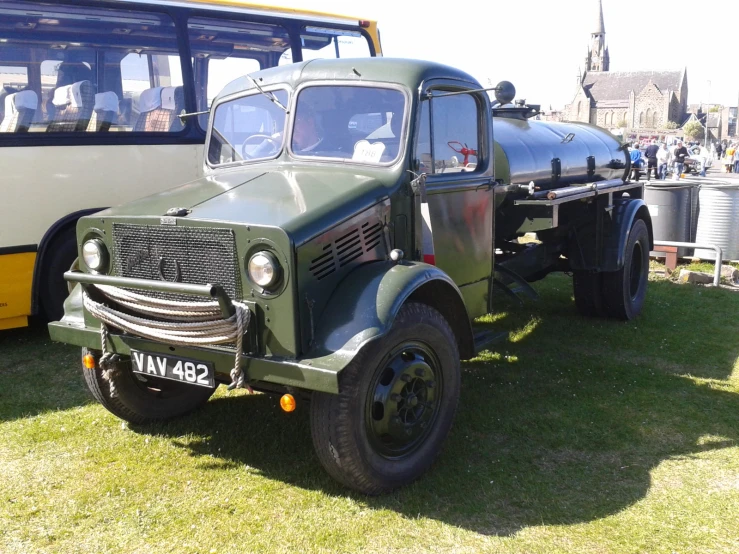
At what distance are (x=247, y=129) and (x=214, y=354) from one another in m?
1.90

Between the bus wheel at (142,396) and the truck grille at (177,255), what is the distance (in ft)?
2.31

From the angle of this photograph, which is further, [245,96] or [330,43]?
[330,43]

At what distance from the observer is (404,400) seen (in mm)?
3795

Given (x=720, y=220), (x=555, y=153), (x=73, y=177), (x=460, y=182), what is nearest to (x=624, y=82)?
(x=720, y=220)

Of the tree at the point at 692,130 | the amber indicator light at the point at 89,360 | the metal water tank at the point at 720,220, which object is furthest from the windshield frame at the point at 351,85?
the tree at the point at 692,130

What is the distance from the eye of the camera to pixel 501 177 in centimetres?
607

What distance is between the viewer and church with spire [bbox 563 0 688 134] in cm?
9619

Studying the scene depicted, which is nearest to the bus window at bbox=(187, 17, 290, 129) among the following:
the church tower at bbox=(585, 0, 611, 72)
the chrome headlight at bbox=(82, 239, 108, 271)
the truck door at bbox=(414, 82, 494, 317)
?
the truck door at bbox=(414, 82, 494, 317)

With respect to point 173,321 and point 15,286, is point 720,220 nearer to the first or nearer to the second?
point 173,321

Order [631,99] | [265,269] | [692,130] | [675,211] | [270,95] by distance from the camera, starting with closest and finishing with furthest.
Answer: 1. [265,269]
2. [270,95]
3. [675,211]
4. [692,130]
5. [631,99]

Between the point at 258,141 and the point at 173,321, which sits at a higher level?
the point at 258,141

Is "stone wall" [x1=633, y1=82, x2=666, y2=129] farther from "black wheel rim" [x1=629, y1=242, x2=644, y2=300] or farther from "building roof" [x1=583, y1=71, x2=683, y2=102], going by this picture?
"black wheel rim" [x1=629, y1=242, x2=644, y2=300]

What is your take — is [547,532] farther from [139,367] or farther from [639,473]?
[139,367]

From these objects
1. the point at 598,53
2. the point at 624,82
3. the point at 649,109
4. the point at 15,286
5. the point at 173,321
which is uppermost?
the point at 598,53
